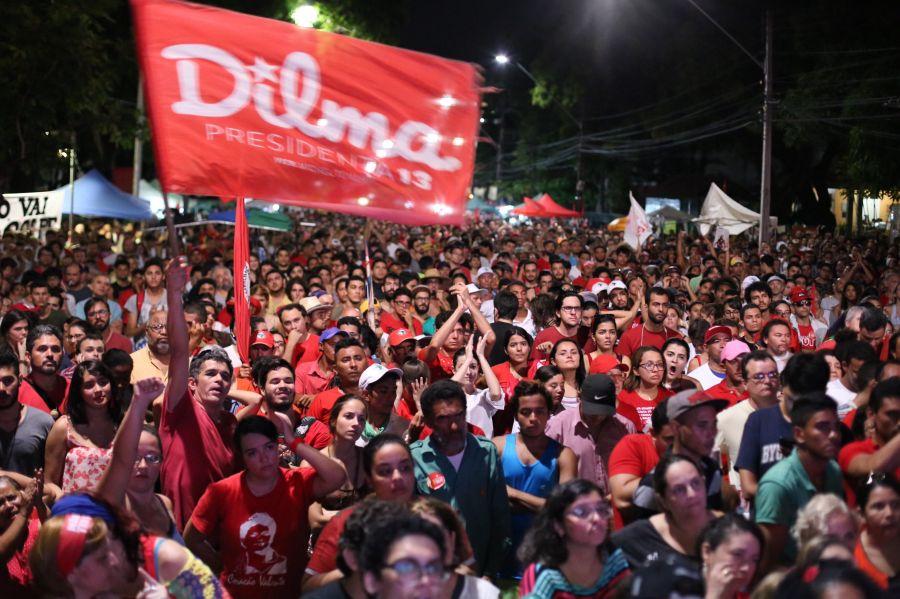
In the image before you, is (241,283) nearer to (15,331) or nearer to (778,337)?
(15,331)

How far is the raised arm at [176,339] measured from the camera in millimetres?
5754

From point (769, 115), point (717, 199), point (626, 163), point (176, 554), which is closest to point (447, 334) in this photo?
point (176, 554)

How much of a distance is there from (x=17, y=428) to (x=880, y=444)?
14.7 ft

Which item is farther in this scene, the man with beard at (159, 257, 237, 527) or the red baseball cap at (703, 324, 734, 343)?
the red baseball cap at (703, 324, 734, 343)

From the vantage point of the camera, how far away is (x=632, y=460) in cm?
576

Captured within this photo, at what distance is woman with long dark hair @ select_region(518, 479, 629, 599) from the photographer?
14.4ft

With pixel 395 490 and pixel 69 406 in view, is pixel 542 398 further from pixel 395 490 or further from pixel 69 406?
pixel 69 406

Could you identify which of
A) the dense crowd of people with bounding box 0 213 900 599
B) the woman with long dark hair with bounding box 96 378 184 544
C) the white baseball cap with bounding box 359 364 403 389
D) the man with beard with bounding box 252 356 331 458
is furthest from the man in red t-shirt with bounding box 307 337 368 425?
the woman with long dark hair with bounding box 96 378 184 544

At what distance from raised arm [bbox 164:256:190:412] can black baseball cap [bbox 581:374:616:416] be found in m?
2.36

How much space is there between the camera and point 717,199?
2730cm

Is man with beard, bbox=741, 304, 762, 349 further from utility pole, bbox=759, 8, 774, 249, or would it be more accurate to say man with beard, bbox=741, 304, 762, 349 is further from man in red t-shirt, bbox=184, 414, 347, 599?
utility pole, bbox=759, 8, 774, 249

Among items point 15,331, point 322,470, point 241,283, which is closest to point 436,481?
point 322,470

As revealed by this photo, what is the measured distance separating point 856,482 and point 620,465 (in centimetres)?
109

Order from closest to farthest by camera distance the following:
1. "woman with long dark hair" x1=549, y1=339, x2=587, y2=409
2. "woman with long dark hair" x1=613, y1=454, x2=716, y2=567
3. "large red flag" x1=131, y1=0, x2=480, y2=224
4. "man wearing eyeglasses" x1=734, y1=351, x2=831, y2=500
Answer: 1. "woman with long dark hair" x1=613, y1=454, x2=716, y2=567
2. "man wearing eyeglasses" x1=734, y1=351, x2=831, y2=500
3. "large red flag" x1=131, y1=0, x2=480, y2=224
4. "woman with long dark hair" x1=549, y1=339, x2=587, y2=409
